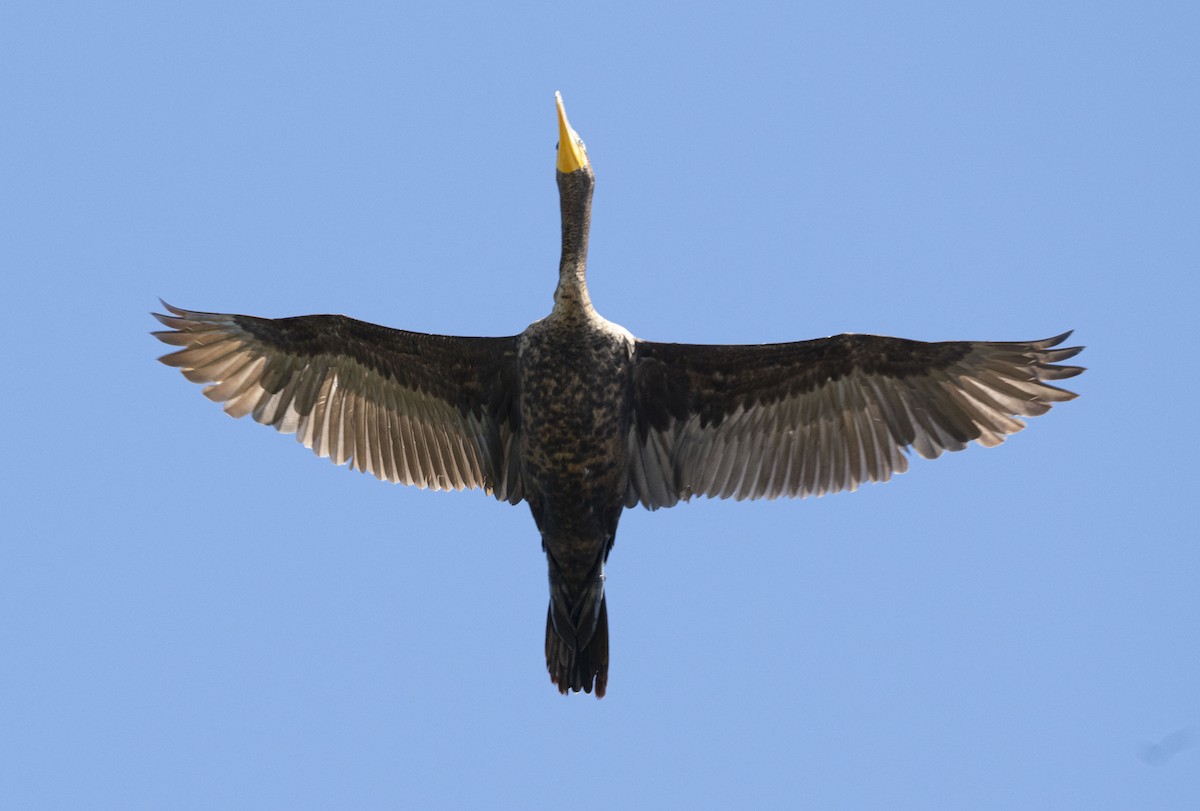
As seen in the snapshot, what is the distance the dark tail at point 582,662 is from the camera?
10.6 m

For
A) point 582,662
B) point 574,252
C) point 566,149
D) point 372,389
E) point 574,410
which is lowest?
point 582,662

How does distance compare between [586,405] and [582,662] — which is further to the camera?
[582,662]

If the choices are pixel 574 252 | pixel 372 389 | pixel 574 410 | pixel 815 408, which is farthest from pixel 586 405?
pixel 372 389

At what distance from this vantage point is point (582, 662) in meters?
10.6

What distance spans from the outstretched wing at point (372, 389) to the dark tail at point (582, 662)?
3.60ft

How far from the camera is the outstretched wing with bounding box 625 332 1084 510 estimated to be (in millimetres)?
10492

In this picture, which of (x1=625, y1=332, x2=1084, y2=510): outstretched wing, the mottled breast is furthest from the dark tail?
(x1=625, y1=332, x2=1084, y2=510): outstretched wing

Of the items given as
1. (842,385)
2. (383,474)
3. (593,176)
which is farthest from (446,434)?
(842,385)

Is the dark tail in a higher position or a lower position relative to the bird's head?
lower

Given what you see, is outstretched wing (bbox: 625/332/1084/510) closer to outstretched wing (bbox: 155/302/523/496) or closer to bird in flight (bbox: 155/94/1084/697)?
bird in flight (bbox: 155/94/1084/697)

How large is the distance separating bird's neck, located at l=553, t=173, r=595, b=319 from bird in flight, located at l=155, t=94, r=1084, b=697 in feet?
0.05

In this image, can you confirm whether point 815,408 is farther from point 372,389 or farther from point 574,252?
point 372,389

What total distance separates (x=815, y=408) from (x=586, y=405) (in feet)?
5.73

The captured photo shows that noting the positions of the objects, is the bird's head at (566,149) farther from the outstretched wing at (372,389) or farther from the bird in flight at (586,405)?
the outstretched wing at (372,389)
